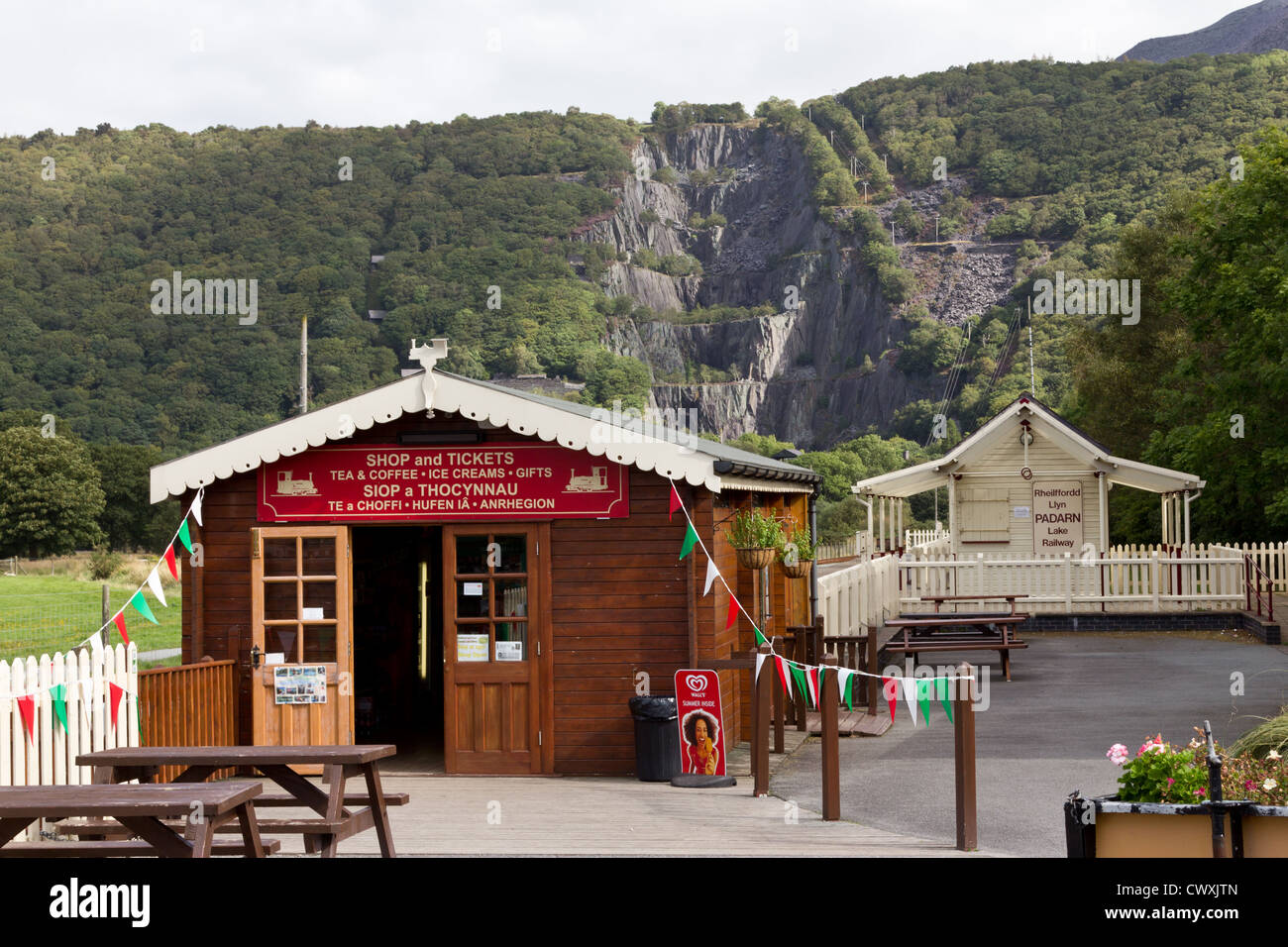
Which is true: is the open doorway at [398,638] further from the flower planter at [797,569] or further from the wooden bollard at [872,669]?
the wooden bollard at [872,669]

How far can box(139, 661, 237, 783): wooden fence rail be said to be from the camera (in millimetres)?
11273

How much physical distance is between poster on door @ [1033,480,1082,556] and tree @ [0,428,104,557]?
6201 cm

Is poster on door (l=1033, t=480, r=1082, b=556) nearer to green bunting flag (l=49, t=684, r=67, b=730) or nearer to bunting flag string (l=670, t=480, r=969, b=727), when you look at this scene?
bunting flag string (l=670, t=480, r=969, b=727)

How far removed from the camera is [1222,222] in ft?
96.3

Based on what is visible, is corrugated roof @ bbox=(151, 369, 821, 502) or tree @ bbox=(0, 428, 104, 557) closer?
corrugated roof @ bbox=(151, 369, 821, 502)

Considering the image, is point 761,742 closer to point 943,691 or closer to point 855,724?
point 943,691

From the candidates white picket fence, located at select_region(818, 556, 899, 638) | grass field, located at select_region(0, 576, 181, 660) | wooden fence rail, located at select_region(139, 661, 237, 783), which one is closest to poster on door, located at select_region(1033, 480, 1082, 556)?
white picket fence, located at select_region(818, 556, 899, 638)

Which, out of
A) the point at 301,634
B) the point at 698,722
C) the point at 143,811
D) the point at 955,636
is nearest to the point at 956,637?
the point at 955,636

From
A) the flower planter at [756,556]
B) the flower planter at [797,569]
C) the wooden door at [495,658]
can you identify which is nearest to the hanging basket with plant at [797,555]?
the flower planter at [797,569]

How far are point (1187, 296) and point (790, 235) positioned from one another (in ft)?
551

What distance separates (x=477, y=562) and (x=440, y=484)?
2.68ft
